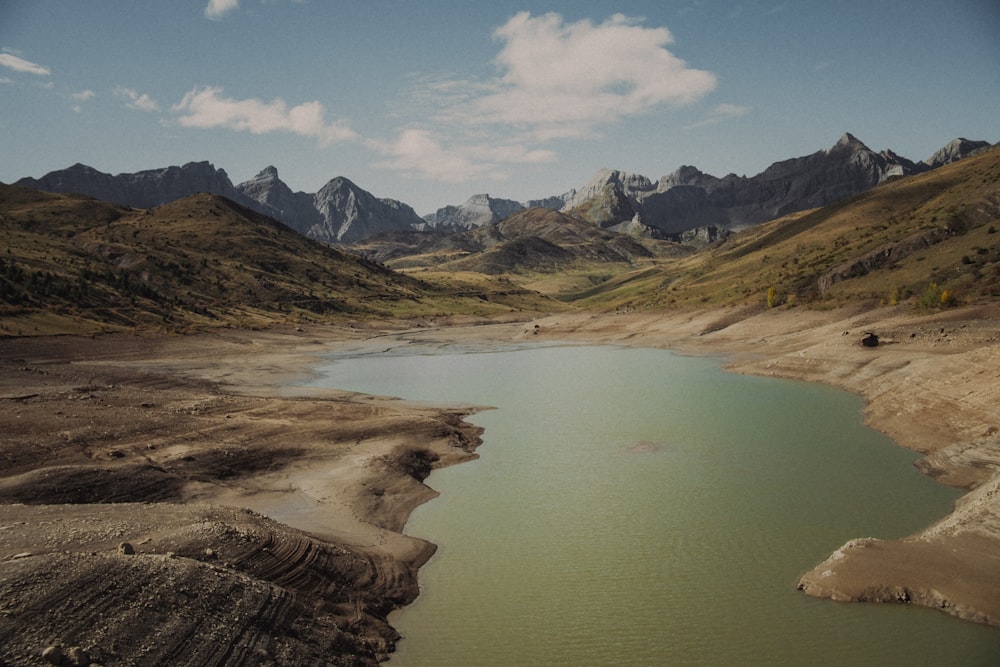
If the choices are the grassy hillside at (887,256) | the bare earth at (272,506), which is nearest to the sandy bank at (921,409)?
the bare earth at (272,506)

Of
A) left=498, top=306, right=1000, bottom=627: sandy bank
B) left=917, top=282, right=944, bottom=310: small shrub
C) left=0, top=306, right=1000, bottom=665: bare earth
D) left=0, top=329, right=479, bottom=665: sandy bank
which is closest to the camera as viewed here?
left=0, top=329, right=479, bottom=665: sandy bank

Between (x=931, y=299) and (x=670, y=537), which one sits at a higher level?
(x=931, y=299)

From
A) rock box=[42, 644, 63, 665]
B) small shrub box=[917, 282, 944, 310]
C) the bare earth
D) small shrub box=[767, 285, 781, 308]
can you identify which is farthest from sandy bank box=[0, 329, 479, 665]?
small shrub box=[767, 285, 781, 308]

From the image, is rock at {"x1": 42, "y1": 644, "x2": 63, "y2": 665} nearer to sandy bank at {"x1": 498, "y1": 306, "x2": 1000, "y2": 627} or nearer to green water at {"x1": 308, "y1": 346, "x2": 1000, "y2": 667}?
green water at {"x1": 308, "y1": 346, "x2": 1000, "y2": 667}

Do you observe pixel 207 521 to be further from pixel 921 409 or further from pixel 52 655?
pixel 921 409

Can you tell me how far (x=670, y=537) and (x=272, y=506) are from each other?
2159 centimetres

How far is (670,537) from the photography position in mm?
29516

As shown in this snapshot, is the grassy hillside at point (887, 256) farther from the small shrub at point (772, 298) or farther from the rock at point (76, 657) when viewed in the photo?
the rock at point (76, 657)

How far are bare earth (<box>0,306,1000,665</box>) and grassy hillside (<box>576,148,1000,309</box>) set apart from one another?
20646 millimetres

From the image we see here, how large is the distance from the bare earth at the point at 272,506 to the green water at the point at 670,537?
1.63 meters

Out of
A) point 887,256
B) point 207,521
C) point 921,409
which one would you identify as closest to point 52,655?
point 207,521

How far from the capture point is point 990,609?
21312 millimetres

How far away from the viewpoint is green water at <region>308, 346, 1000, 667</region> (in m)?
20.9

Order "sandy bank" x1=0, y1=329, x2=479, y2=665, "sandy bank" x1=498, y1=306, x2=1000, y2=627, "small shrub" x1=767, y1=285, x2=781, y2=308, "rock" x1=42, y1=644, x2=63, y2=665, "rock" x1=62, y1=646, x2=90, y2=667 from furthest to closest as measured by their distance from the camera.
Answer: "small shrub" x1=767, y1=285, x2=781, y2=308
"sandy bank" x1=498, y1=306, x2=1000, y2=627
"sandy bank" x1=0, y1=329, x2=479, y2=665
"rock" x1=62, y1=646, x2=90, y2=667
"rock" x1=42, y1=644, x2=63, y2=665
